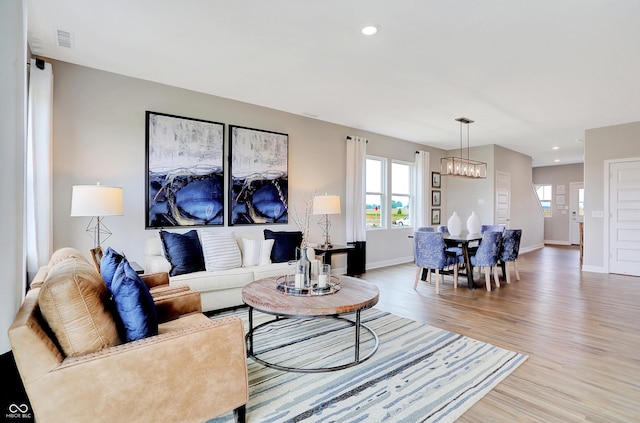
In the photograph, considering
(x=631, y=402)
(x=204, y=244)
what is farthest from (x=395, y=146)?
(x=631, y=402)

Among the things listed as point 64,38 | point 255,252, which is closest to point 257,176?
point 255,252

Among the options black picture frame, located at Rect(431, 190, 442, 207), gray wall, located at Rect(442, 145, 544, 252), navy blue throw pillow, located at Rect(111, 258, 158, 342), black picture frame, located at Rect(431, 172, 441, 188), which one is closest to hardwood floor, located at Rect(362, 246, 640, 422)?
navy blue throw pillow, located at Rect(111, 258, 158, 342)

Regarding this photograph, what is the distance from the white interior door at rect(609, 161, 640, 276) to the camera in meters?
5.73

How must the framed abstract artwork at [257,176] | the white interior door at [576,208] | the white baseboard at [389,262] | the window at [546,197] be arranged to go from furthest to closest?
1. the window at [546,197]
2. the white interior door at [576,208]
3. the white baseboard at [389,262]
4. the framed abstract artwork at [257,176]

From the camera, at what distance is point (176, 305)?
242 centimetres

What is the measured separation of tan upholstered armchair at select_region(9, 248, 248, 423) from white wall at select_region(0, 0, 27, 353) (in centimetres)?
10

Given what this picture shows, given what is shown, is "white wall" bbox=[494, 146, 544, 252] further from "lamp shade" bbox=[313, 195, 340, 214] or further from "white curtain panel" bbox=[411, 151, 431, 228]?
"lamp shade" bbox=[313, 195, 340, 214]

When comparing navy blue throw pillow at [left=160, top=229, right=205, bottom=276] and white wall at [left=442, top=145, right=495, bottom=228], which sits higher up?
white wall at [left=442, top=145, right=495, bottom=228]

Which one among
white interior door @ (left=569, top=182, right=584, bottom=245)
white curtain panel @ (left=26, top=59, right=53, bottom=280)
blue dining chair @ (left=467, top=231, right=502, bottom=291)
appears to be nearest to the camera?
white curtain panel @ (left=26, top=59, right=53, bottom=280)

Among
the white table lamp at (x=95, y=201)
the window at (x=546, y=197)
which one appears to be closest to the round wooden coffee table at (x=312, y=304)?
the white table lamp at (x=95, y=201)

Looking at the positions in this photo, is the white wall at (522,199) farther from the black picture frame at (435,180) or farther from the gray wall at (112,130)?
the gray wall at (112,130)

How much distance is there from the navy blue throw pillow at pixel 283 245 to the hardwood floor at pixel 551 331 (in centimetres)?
133

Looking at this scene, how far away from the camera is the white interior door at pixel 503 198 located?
775 cm

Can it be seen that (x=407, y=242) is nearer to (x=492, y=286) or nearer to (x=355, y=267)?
(x=355, y=267)
